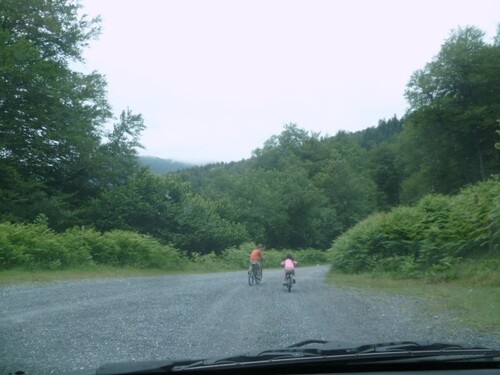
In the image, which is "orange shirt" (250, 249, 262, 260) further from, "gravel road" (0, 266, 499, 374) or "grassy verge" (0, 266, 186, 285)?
"grassy verge" (0, 266, 186, 285)

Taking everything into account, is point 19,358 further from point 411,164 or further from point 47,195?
point 411,164

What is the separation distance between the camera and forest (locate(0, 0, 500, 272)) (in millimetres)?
24344

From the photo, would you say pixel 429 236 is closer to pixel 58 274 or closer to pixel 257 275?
pixel 257 275

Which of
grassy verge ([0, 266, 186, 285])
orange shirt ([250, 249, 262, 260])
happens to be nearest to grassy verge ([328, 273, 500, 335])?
orange shirt ([250, 249, 262, 260])

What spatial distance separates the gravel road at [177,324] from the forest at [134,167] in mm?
8386

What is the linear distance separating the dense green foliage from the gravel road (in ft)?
18.5

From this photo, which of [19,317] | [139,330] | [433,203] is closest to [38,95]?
[433,203]

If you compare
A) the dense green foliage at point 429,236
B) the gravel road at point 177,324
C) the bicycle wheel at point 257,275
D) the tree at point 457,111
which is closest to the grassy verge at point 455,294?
the gravel road at point 177,324

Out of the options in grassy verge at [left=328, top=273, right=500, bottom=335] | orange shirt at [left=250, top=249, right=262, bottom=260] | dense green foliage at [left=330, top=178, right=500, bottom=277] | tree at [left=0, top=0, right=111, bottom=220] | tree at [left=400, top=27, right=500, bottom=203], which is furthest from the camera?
tree at [left=400, top=27, right=500, bottom=203]

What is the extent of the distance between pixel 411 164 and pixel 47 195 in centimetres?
2975

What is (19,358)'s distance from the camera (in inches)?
262

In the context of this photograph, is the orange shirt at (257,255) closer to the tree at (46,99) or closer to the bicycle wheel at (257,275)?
the bicycle wheel at (257,275)

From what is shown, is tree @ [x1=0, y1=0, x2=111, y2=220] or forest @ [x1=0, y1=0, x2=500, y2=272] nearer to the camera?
forest @ [x1=0, y1=0, x2=500, y2=272]

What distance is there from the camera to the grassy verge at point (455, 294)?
10359mm
